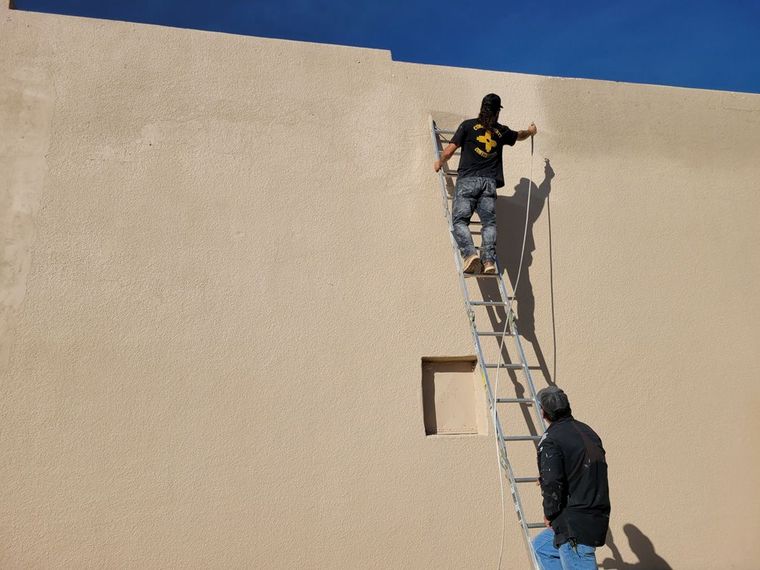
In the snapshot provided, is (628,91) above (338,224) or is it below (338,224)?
above

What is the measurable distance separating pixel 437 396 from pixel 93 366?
221cm

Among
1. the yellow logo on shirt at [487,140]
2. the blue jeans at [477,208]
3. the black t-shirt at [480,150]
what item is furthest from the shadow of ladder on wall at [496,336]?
the yellow logo on shirt at [487,140]

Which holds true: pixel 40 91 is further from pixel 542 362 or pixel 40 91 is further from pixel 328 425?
pixel 542 362

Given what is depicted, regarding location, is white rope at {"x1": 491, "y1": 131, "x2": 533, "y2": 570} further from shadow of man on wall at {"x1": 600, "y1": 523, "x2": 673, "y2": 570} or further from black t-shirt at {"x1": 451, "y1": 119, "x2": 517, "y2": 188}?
shadow of man on wall at {"x1": 600, "y1": 523, "x2": 673, "y2": 570}

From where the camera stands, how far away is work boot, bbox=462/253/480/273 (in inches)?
175

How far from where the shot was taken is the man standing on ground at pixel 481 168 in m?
4.70

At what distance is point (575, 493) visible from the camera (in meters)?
3.32

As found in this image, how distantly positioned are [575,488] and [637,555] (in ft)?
5.66

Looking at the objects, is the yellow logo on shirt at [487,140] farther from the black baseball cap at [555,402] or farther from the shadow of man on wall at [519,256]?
the black baseball cap at [555,402]

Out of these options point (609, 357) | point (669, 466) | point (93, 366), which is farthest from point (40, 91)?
point (669, 466)

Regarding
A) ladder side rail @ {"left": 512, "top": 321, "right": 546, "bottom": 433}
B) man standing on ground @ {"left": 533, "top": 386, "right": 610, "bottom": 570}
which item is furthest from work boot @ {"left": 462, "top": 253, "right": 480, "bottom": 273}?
man standing on ground @ {"left": 533, "top": 386, "right": 610, "bottom": 570}

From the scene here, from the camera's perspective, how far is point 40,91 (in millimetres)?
4699

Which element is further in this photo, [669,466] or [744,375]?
[744,375]

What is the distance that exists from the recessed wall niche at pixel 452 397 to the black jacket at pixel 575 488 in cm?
132
